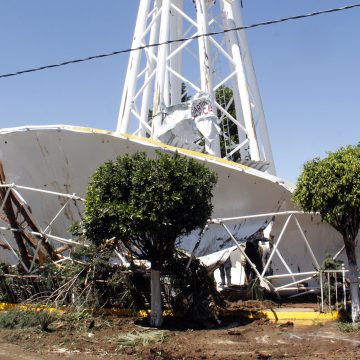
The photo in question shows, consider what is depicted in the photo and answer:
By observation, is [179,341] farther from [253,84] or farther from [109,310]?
[253,84]

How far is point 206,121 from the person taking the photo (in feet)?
63.3

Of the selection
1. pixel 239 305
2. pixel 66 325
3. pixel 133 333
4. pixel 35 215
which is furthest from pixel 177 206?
pixel 35 215

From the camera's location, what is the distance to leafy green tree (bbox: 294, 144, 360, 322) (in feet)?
36.6

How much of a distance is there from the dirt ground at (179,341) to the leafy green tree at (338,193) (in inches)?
69.7

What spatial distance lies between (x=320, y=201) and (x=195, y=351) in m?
4.12

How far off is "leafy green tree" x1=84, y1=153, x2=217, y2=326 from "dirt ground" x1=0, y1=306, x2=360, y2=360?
1275mm

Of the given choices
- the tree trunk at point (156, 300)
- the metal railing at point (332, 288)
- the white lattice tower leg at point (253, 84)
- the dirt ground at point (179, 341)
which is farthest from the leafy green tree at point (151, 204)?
the white lattice tower leg at point (253, 84)

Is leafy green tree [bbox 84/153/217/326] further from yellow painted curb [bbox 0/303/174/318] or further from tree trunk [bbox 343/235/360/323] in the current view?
tree trunk [bbox 343/235/360/323]

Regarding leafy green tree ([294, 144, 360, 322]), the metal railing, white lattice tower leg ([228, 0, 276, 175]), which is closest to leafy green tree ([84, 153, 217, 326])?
leafy green tree ([294, 144, 360, 322])

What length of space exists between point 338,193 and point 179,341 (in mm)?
4472

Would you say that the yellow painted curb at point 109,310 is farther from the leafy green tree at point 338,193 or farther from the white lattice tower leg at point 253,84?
the white lattice tower leg at point 253,84

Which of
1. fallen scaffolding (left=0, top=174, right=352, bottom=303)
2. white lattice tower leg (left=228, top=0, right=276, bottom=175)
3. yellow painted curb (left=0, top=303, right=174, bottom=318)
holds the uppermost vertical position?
white lattice tower leg (left=228, top=0, right=276, bottom=175)

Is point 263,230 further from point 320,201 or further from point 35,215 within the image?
point 35,215

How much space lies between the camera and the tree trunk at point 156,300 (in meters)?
12.4
